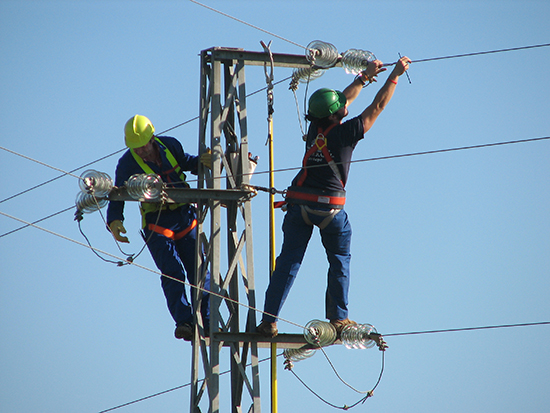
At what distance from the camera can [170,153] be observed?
1052cm

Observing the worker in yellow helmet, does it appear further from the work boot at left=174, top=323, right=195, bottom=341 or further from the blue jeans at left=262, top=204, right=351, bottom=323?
the blue jeans at left=262, top=204, right=351, bottom=323

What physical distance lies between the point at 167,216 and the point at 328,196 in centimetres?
195

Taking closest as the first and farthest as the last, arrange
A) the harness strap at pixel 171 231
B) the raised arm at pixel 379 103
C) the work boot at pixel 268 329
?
the raised arm at pixel 379 103
the work boot at pixel 268 329
the harness strap at pixel 171 231

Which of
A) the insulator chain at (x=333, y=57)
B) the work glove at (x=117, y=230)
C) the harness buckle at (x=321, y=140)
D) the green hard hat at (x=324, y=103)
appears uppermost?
the insulator chain at (x=333, y=57)

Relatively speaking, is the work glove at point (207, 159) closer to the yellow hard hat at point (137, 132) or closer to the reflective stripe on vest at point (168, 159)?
the reflective stripe on vest at point (168, 159)

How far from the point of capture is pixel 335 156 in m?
9.64

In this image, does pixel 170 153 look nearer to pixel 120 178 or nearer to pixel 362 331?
pixel 120 178

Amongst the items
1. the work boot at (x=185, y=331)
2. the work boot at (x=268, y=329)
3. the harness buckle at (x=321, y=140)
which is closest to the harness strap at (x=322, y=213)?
the harness buckle at (x=321, y=140)

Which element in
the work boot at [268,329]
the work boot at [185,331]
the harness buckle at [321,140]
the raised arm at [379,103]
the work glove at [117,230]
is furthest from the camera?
the work glove at [117,230]

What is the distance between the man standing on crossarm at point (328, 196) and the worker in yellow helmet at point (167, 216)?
1.08 metres

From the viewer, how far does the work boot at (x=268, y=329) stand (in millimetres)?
9734

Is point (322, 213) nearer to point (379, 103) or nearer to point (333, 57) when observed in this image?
point (379, 103)

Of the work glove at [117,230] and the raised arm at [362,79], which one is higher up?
the raised arm at [362,79]

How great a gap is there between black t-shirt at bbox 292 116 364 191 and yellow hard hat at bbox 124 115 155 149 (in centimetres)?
189
